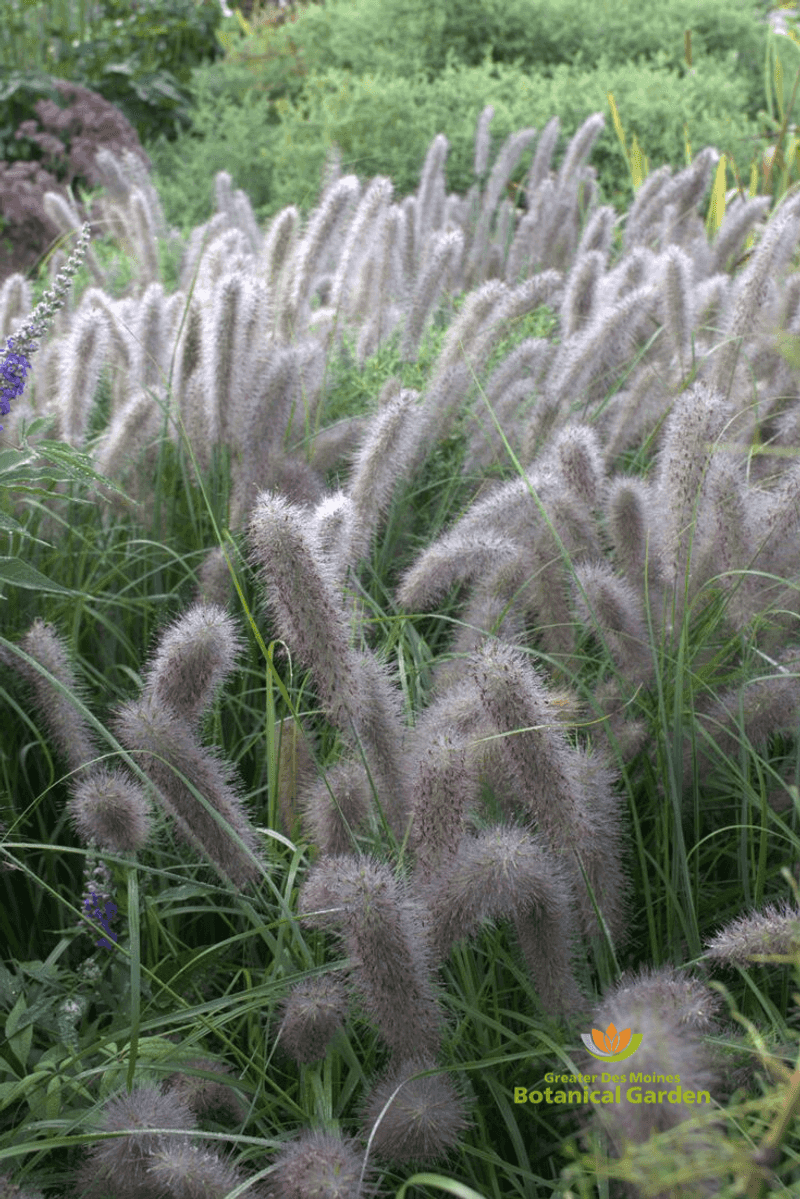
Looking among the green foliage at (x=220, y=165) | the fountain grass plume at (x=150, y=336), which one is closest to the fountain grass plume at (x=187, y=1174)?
the fountain grass plume at (x=150, y=336)

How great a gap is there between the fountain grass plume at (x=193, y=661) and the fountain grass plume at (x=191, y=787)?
0.02 meters

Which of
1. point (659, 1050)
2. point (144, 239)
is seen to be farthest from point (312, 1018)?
point (144, 239)

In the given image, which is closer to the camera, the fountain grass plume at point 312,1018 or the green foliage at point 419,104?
the fountain grass plume at point 312,1018

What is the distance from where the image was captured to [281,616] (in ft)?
4.87

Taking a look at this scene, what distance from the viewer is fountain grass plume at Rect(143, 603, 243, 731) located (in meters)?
1.49

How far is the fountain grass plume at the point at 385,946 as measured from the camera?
1.24 m

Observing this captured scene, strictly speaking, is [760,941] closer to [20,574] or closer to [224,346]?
[20,574]

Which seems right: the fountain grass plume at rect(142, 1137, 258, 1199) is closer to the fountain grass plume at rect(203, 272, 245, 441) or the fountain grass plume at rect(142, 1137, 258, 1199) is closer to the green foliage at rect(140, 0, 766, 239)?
the fountain grass plume at rect(203, 272, 245, 441)

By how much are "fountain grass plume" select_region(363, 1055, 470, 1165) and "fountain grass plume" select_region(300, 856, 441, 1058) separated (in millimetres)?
55

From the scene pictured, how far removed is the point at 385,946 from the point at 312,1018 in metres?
0.15

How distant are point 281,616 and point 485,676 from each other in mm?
287

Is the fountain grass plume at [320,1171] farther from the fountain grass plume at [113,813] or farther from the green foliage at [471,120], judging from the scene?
the green foliage at [471,120]

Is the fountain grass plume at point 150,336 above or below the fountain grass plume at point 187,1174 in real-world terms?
above

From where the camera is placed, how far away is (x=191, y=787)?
4.79ft
